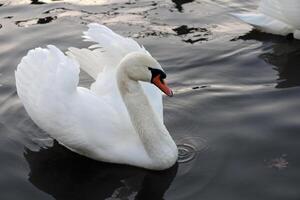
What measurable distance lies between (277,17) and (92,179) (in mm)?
4678

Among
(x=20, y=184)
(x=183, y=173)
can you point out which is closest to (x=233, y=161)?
(x=183, y=173)

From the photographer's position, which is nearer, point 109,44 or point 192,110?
point 109,44

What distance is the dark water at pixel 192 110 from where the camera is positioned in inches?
240

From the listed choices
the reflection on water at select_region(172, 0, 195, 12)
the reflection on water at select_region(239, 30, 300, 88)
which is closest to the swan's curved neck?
the reflection on water at select_region(239, 30, 300, 88)

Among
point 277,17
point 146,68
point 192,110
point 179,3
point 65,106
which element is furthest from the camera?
point 179,3

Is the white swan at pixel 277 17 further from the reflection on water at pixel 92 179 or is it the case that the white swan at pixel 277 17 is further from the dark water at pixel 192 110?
the reflection on water at pixel 92 179

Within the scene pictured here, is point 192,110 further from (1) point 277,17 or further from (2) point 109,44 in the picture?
(1) point 277,17

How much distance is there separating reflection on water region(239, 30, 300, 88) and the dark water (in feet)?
0.05

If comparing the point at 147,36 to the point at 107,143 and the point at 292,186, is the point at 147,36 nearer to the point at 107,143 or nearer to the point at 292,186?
the point at 107,143

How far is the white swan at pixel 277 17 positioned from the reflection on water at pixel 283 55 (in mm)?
115

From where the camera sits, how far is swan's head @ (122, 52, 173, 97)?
6016 millimetres

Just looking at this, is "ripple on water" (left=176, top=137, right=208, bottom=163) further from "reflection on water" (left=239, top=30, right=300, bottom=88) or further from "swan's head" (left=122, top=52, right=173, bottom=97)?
"reflection on water" (left=239, top=30, right=300, bottom=88)

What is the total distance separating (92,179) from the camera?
248 inches

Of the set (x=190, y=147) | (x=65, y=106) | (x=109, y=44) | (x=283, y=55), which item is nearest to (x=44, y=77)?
(x=65, y=106)
